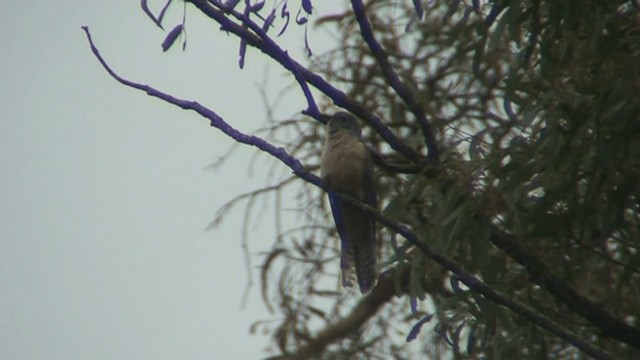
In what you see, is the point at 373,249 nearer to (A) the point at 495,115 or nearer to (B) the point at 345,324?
(B) the point at 345,324

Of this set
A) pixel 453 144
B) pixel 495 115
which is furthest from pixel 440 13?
pixel 453 144

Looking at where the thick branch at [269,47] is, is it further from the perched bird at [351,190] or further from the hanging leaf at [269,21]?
the perched bird at [351,190]

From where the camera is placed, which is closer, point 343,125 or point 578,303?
point 578,303

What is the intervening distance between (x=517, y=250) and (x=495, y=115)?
107 centimetres

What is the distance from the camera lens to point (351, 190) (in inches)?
208

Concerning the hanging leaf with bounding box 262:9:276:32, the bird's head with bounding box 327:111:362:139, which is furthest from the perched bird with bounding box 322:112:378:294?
the hanging leaf with bounding box 262:9:276:32

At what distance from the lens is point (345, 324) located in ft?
17.8

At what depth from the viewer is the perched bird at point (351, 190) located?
5070 mm

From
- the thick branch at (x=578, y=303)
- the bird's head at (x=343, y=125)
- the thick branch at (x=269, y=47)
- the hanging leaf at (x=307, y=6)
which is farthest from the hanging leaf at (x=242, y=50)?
the bird's head at (x=343, y=125)

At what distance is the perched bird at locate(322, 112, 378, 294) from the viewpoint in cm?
507

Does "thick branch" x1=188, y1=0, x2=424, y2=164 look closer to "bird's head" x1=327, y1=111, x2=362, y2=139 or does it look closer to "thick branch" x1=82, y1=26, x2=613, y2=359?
"thick branch" x1=82, y1=26, x2=613, y2=359

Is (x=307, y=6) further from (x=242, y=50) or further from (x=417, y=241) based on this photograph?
(x=417, y=241)

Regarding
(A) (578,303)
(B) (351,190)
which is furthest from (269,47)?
(B) (351,190)

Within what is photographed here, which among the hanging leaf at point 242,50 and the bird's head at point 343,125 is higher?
the bird's head at point 343,125
